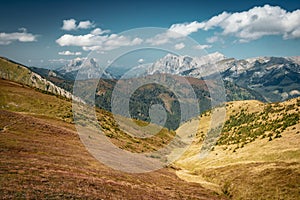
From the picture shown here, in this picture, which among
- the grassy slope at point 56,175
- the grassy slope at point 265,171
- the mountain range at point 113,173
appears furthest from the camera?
the grassy slope at point 265,171

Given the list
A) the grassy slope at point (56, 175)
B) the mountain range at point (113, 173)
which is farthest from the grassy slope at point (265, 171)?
the grassy slope at point (56, 175)

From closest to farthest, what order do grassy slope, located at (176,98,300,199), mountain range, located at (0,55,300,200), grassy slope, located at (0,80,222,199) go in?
grassy slope, located at (0,80,222,199) → mountain range, located at (0,55,300,200) → grassy slope, located at (176,98,300,199)

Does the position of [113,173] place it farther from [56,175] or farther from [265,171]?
[265,171]

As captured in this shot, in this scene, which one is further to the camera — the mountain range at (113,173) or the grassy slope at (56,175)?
the mountain range at (113,173)

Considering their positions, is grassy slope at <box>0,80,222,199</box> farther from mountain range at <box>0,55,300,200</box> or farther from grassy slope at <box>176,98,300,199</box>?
grassy slope at <box>176,98,300,199</box>

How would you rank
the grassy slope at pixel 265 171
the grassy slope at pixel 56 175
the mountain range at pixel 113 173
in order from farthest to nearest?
the grassy slope at pixel 265 171 → the mountain range at pixel 113 173 → the grassy slope at pixel 56 175

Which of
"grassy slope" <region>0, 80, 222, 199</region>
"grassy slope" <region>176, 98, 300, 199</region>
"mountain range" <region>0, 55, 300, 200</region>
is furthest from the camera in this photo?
"grassy slope" <region>176, 98, 300, 199</region>

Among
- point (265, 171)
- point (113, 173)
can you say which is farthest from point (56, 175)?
point (265, 171)

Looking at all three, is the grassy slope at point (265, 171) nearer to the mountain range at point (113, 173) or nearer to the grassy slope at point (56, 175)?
the mountain range at point (113, 173)

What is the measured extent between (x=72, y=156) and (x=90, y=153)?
8016mm

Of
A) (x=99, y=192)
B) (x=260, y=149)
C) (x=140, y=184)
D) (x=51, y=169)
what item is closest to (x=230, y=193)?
(x=140, y=184)

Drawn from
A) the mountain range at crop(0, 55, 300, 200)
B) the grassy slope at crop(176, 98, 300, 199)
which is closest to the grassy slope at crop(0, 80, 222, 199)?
the mountain range at crop(0, 55, 300, 200)

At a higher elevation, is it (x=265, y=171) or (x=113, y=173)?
(x=113, y=173)

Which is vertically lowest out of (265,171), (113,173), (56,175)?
(265,171)
